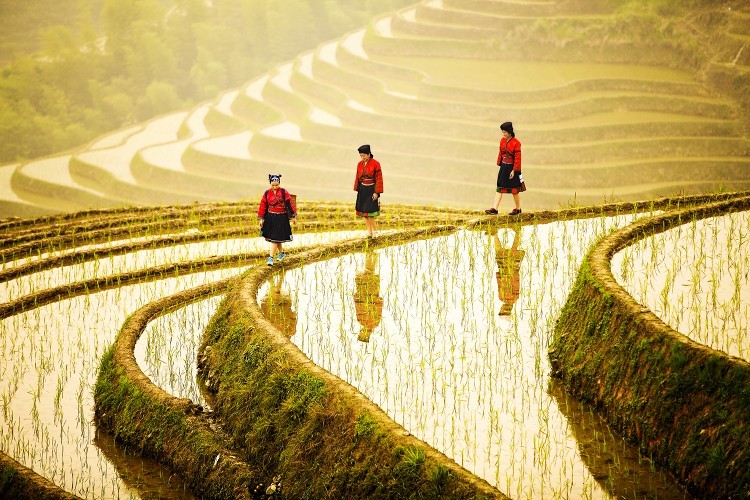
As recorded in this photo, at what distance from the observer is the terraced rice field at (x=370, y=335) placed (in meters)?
4.93

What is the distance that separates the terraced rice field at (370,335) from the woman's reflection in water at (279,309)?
0.08 ft

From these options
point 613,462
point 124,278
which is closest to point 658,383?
point 613,462

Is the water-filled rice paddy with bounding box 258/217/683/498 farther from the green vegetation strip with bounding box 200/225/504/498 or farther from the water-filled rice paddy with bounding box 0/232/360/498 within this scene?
the water-filled rice paddy with bounding box 0/232/360/498

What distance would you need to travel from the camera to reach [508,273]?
766 cm

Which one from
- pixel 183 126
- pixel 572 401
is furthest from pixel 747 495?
pixel 183 126

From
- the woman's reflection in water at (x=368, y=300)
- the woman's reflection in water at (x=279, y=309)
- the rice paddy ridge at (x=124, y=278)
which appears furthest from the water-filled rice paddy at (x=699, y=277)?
the rice paddy ridge at (x=124, y=278)

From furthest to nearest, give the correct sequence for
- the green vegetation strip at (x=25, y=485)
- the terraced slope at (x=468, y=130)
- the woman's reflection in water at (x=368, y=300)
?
the terraced slope at (x=468, y=130), the woman's reflection in water at (x=368, y=300), the green vegetation strip at (x=25, y=485)

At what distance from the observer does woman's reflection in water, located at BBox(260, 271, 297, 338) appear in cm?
662

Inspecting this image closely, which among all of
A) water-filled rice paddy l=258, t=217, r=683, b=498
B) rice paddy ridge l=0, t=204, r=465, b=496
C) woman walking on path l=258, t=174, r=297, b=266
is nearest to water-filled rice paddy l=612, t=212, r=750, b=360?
water-filled rice paddy l=258, t=217, r=683, b=498

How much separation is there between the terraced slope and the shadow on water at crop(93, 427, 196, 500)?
16.3 m

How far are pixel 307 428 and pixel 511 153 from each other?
5.19 meters

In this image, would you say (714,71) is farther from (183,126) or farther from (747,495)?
(747,495)

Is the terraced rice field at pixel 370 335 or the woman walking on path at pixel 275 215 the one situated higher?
the woman walking on path at pixel 275 215

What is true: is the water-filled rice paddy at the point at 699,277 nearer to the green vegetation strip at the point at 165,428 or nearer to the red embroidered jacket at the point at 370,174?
the red embroidered jacket at the point at 370,174
